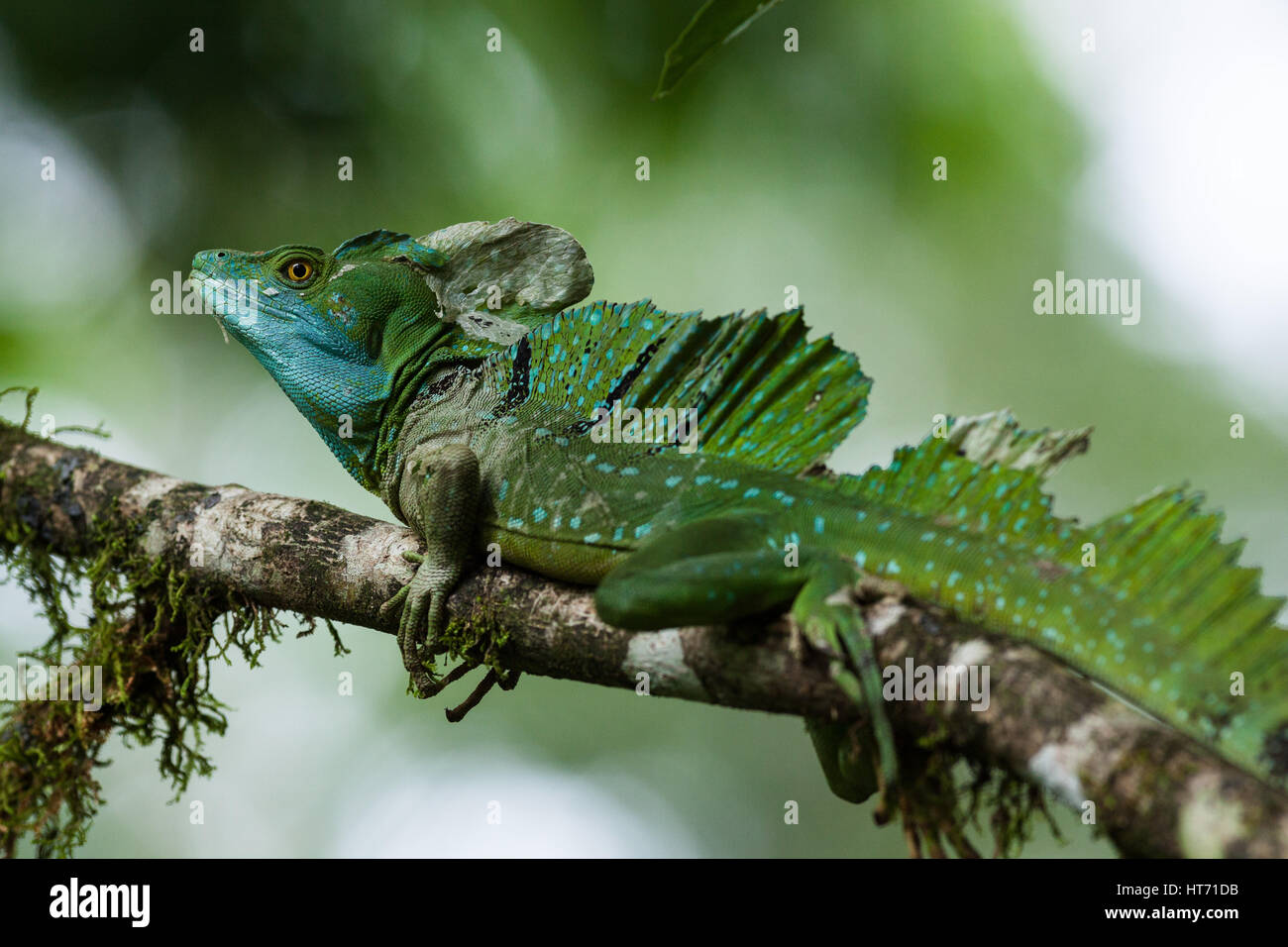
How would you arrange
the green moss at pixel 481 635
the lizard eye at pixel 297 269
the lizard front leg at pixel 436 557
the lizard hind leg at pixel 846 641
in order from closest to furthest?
the lizard hind leg at pixel 846 641 → the green moss at pixel 481 635 → the lizard front leg at pixel 436 557 → the lizard eye at pixel 297 269

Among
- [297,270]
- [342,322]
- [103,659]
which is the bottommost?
[103,659]

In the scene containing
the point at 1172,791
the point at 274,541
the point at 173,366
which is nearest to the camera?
the point at 1172,791

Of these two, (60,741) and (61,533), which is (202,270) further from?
(60,741)

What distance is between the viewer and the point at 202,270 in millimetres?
5062

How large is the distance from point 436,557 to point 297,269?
1.88 meters

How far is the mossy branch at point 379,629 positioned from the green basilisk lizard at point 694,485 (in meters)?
0.17

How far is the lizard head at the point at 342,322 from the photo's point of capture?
4805 millimetres

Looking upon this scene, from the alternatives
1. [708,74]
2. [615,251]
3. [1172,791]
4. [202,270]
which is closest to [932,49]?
[708,74]

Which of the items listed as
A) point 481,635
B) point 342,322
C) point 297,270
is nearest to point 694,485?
point 481,635

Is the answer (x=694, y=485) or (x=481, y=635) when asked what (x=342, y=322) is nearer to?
(x=481, y=635)

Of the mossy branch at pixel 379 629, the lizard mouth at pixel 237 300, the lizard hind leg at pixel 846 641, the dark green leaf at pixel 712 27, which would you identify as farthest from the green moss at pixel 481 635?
the dark green leaf at pixel 712 27

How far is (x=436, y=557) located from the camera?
4008 millimetres

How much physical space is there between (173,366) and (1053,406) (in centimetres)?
972

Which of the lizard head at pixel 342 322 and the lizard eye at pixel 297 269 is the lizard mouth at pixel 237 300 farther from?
the lizard eye at pixel 297 269
